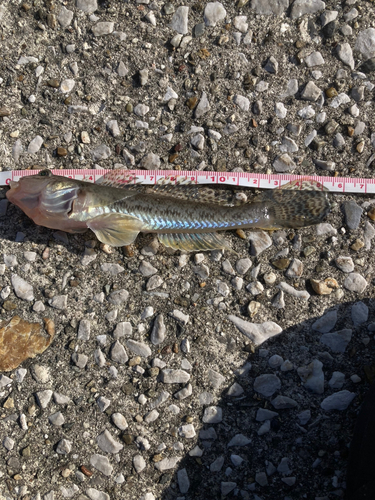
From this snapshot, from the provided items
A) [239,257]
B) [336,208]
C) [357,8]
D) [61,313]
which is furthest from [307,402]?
→ [357,8]

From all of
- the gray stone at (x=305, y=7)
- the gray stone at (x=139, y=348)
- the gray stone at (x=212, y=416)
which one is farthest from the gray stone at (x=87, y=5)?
the gray stone at (x=212, y=416)

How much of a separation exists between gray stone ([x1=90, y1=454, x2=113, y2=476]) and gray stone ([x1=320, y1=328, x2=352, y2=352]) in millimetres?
1904

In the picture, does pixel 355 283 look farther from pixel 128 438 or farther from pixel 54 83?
pixel 54 83

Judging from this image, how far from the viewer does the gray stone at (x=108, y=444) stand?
3309mm

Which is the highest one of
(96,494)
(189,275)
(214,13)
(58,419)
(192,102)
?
(214,13)

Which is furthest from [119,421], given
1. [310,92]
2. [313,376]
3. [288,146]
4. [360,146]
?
[310,92]

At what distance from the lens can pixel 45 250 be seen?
11.4ft

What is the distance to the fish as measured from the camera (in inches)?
129

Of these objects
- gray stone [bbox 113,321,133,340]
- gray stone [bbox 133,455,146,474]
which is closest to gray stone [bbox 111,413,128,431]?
gray stone [bbox 133,455,146,474]

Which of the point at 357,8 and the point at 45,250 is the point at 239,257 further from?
the point at 357,8

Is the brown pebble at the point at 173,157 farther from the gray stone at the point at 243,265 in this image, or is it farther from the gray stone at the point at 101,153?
the gray stone at the point at 243,265

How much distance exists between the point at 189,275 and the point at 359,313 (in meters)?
1.35

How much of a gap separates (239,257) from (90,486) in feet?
6.88

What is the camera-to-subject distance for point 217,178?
11.4 ft
